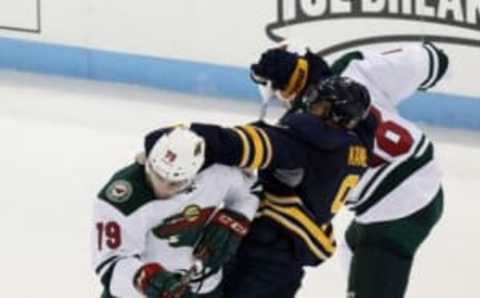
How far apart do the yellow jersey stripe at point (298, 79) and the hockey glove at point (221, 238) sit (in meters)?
0.31

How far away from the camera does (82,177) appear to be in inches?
153

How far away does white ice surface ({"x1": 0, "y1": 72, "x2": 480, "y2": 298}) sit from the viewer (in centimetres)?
322

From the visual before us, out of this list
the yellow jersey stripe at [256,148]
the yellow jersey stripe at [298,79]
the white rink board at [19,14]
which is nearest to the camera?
the yellow jersey stripe at [256,148]

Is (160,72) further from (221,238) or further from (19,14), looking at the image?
(221,238)

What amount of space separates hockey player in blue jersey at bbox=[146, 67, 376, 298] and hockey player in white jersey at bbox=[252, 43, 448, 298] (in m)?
0.27

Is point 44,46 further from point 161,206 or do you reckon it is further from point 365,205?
point 161,206

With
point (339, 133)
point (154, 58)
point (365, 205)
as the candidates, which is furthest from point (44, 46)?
Answer: point (339, 133)

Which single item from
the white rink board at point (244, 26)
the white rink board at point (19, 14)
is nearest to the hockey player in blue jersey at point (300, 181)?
the white rink board at point (244, 26)

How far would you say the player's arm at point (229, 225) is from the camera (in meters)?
2.14

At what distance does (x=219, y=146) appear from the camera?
2061 mm

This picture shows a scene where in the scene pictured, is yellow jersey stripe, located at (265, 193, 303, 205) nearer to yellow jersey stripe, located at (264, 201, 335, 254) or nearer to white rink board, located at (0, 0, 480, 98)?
yellow jersey stripe, located at (264, 201, 335, 254)

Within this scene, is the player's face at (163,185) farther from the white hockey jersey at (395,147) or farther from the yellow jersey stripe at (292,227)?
the white hockey jersey at (395,147)

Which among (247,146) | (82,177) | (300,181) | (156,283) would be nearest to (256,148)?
(247,146)

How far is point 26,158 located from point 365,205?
5.57 ft
